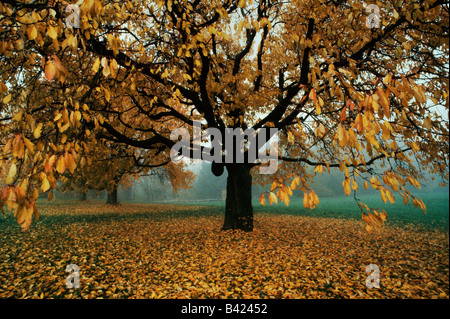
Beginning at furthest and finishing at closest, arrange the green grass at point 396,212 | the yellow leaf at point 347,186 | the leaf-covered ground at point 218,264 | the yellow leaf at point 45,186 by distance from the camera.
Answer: the green grass at point 396,212 < the leaf-covered ground at point 218,264 < the yellow leaf at point 347,186 < the yellow leaf at point 45,186

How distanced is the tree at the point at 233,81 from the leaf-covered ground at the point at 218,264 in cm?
231

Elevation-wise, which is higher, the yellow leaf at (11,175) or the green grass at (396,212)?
the yellow leaf at (11,175)

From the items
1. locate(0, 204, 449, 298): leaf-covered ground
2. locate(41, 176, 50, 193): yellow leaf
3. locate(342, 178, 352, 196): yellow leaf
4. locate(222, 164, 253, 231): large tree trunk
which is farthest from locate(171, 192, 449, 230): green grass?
locate(41, 176, 50, 193): yellow leaf

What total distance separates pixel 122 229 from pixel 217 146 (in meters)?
6.16

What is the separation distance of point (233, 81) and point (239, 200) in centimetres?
492

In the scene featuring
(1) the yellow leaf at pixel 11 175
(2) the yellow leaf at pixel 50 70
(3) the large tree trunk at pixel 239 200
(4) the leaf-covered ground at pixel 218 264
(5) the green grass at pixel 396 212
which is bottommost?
(5) the green grass at pixel 396 212

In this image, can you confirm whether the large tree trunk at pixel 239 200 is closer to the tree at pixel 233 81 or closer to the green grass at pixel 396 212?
the tree at pixel 233 81

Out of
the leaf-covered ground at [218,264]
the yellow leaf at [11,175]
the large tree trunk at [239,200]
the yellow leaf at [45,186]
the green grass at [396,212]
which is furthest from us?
the green grass at [396,212]

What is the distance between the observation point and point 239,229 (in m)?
9.79

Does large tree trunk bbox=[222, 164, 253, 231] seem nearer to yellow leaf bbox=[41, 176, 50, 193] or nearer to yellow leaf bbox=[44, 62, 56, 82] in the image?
yellow leaf bbox=[41, 176, 50, 193]

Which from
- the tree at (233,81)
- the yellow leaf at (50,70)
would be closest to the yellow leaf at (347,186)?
the tree at (233,81)

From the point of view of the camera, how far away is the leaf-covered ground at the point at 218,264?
4734mm
